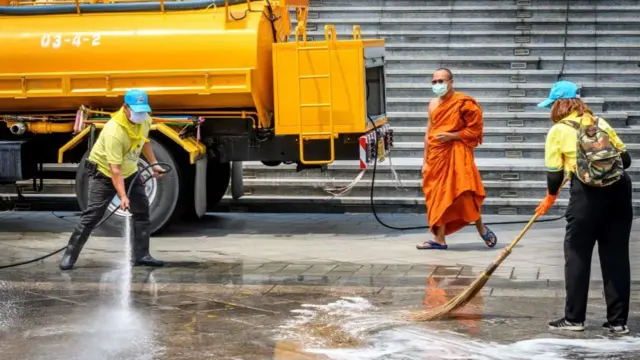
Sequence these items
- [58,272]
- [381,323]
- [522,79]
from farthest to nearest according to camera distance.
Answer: [522,79] < [58,272] < [381,323]

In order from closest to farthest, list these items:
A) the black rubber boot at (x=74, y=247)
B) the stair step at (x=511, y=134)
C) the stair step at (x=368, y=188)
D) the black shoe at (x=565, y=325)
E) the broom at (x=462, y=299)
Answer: the black shoe at (x=565, y=325) → the broom at (x=462, y=299) → the black rubber boot at (x=74, y=247) → the stair step at (x=368, y=188) → the stair step at (x=511, y=134)

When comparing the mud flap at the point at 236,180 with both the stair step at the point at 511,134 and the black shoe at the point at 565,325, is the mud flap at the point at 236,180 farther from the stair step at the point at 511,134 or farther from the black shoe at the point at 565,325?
the black shoe at the point at 565,325

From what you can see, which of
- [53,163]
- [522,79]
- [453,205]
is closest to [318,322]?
[453,205]

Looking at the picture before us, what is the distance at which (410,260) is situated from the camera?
10.8 m

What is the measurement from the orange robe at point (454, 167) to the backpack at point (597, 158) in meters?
4.02

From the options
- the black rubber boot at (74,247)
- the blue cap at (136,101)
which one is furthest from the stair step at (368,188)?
the blue cap at (136,101)

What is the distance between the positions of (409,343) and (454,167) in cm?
438

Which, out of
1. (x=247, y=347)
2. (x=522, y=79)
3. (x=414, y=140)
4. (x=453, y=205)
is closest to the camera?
(x=247, y=347)

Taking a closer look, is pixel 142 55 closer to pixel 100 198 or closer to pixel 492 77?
pixel 100 198

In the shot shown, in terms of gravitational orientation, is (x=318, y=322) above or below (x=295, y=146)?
below

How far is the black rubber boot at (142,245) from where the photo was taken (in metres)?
10.5

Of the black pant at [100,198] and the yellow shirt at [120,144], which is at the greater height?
the yellow shirt at [120,144]

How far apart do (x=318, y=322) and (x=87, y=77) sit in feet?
17.7

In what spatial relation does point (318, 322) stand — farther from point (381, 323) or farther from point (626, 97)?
point (626, 97)
